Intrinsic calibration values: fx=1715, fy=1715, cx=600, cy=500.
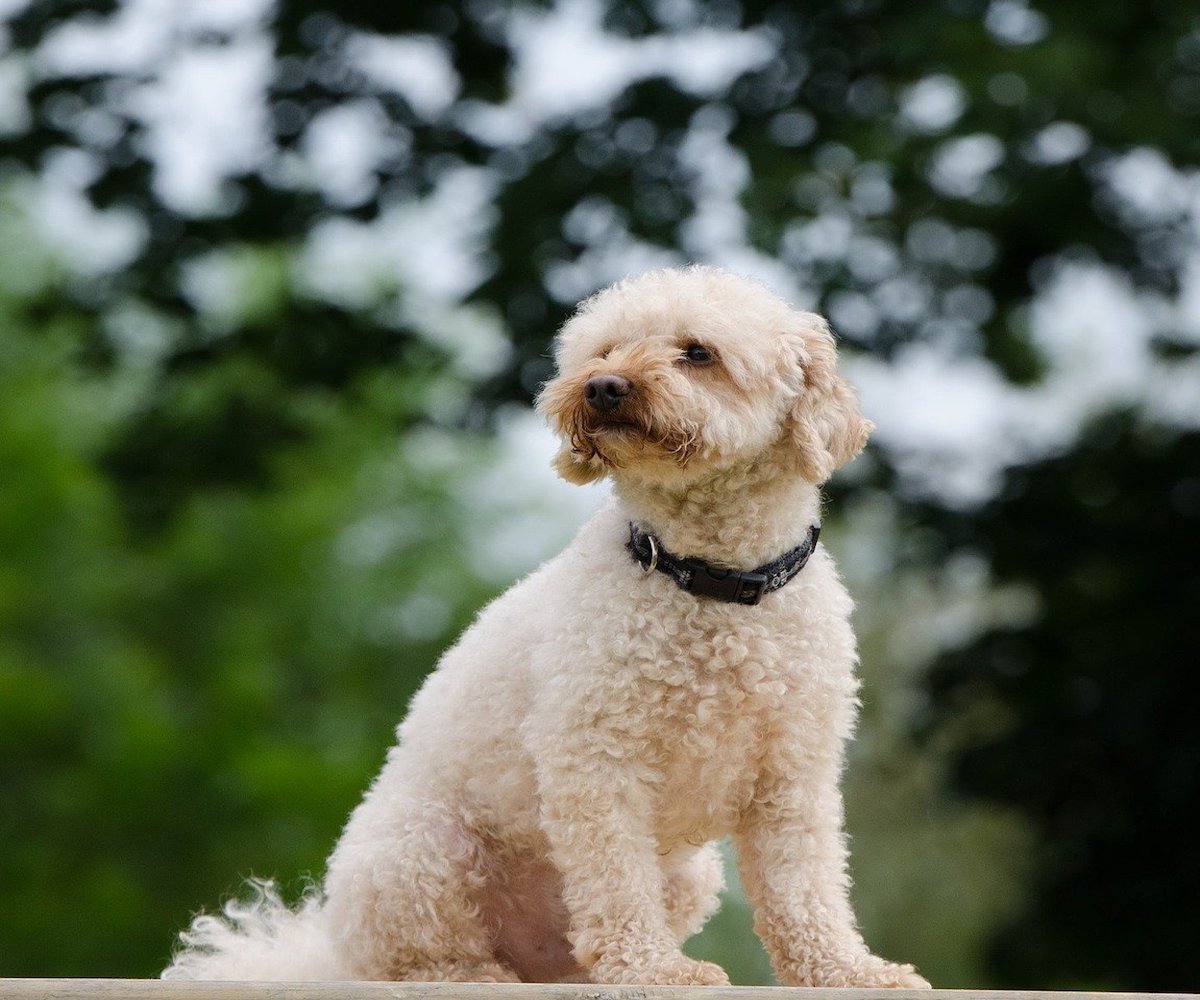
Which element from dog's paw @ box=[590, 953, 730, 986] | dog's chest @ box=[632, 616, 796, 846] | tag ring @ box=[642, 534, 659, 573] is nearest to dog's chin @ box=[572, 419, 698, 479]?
tag ring @ box=[642, 534, 659, 573]

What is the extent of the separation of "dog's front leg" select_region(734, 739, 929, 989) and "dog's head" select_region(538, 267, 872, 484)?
620 millimetres

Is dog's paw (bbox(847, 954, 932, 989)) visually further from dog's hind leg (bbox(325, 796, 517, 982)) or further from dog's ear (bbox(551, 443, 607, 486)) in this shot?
dog's ear (bbox(551, 443, 607, 486))

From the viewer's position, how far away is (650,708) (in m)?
3.46

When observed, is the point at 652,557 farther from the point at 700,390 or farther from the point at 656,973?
the point at 656,973

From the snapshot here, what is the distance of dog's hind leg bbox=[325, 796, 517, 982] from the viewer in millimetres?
3615

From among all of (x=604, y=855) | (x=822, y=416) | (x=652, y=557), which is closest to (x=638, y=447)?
(x=652, y=557)

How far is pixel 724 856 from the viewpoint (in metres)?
4.21

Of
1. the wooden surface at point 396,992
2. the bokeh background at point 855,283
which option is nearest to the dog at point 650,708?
the wooden surface at point 396,992

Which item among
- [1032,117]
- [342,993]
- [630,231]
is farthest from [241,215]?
[342,993]

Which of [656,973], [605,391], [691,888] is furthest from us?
[691,888]

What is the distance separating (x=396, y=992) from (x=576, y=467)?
3.76 feet

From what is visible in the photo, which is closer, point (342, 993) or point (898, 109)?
point (342, 993)

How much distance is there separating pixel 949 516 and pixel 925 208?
5.26 feet

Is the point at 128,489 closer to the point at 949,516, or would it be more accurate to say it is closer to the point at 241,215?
the point at 241,215
